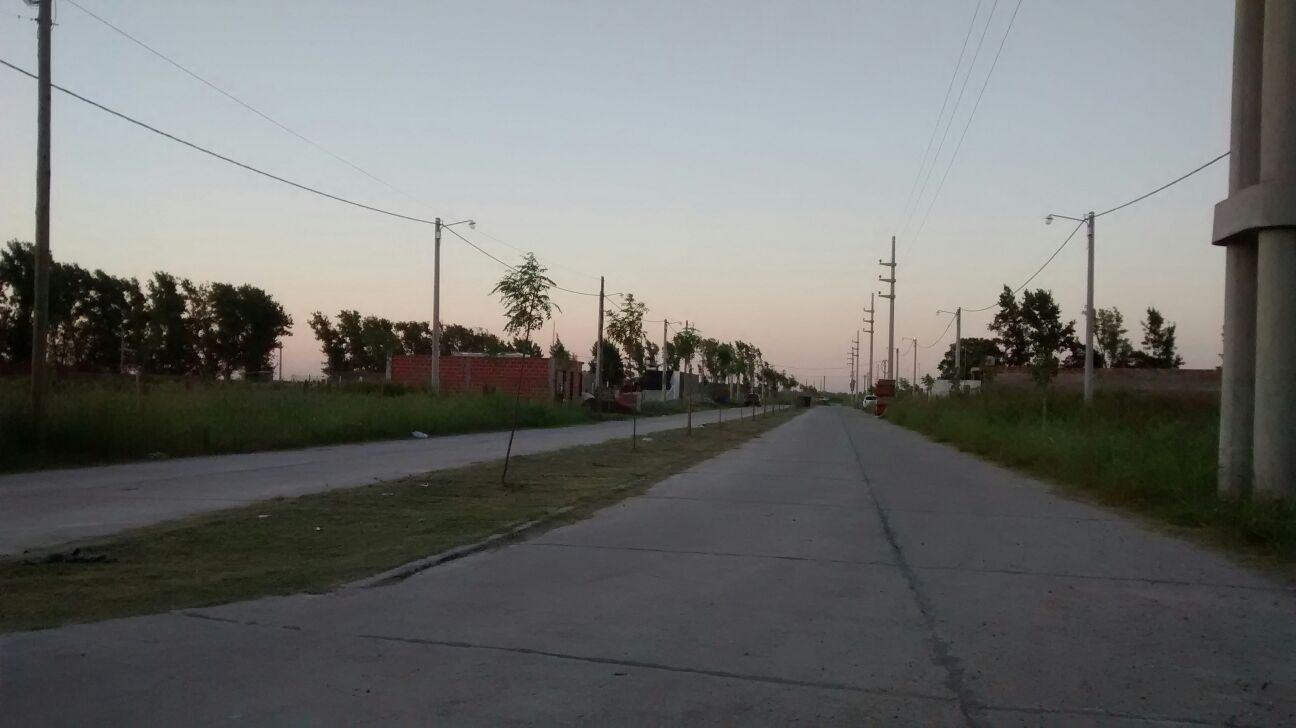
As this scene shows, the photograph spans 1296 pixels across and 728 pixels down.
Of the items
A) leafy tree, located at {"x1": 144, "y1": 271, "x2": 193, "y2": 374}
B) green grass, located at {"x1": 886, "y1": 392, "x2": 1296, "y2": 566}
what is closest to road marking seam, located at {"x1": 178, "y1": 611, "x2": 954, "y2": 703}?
green grass, located at {"x1": 886, "y1": 392, "x2": 1296, "y2": 566}

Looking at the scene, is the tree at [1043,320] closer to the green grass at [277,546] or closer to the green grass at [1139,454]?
the green grass at [1139,454]

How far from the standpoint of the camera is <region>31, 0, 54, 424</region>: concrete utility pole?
63.7ft

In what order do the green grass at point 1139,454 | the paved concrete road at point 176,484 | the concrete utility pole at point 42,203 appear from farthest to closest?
the concrete utility pole at point 42,203, the green grass at point 1139,454, the paved concrete road at point 176,484

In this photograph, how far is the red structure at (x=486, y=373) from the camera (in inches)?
2586

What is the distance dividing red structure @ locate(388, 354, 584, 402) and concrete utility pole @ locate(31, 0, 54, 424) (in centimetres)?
4330

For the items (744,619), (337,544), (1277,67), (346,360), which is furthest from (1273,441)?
(346,360)

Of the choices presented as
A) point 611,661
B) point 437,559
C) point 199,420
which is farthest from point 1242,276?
point 199,420

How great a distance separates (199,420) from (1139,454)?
20.5m

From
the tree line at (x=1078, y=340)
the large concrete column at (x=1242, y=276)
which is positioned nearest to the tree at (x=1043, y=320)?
the tree line at (x=1078, y=340)

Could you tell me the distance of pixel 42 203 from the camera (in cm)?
1970

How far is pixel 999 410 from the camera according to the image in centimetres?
3581

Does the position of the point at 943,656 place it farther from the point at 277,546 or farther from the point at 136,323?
the point at 136,323

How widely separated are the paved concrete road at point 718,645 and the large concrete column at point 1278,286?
206cm

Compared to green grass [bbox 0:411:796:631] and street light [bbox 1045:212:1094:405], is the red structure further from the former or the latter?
green grass [bbox 0:411:796:631]
